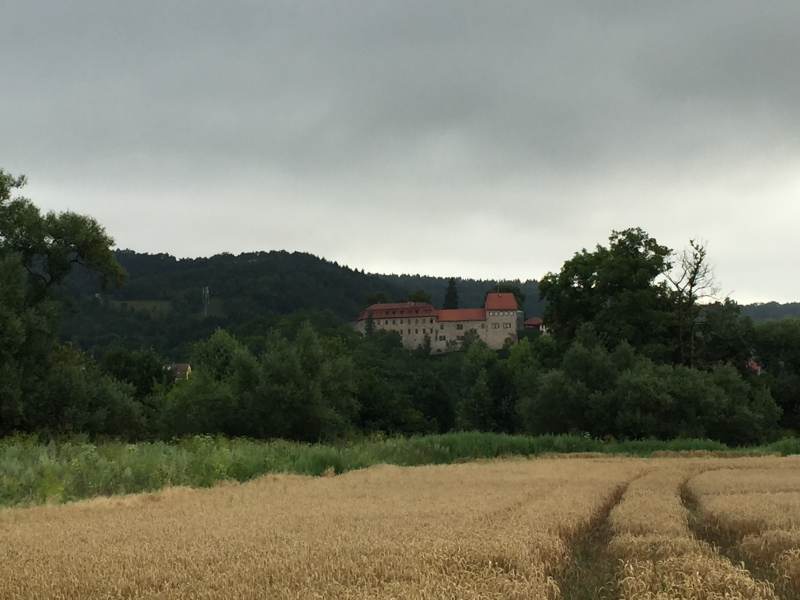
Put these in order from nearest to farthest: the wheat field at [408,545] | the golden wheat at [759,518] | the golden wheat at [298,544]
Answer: the golden wheat at [298,544]
the wheat field at [408,545]
the golden wheat at [759,518]

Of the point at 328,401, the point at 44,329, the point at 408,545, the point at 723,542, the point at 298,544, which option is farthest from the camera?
the point at 328,401

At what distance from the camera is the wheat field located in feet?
24.5

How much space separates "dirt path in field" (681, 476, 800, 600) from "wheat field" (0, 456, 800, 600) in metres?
0.05

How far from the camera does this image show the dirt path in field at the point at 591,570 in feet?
26.9

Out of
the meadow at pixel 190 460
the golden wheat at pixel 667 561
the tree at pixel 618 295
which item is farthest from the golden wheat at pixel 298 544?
the tree at pixel 618 295

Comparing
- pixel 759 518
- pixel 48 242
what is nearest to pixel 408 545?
pixel 759 518

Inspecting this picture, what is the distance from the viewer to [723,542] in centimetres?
1159

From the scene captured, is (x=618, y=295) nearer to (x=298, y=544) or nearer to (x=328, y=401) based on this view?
(x=328, y=401)

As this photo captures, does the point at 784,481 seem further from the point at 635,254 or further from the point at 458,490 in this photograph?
the point at 635,254

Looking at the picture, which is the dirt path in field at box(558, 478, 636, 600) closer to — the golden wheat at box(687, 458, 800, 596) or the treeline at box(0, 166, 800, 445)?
the golden wheat at box(687, 458, 800, 596)

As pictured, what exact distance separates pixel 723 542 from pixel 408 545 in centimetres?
552

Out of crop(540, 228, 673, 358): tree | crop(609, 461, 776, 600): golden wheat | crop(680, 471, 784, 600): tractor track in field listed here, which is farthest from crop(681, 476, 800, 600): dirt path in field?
crop(540, 228, 673, 358): tree

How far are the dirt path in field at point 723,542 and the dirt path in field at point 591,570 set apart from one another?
4.93 ft

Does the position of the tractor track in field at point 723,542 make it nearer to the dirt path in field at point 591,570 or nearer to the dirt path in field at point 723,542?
the dirt path in field at point 723,542
